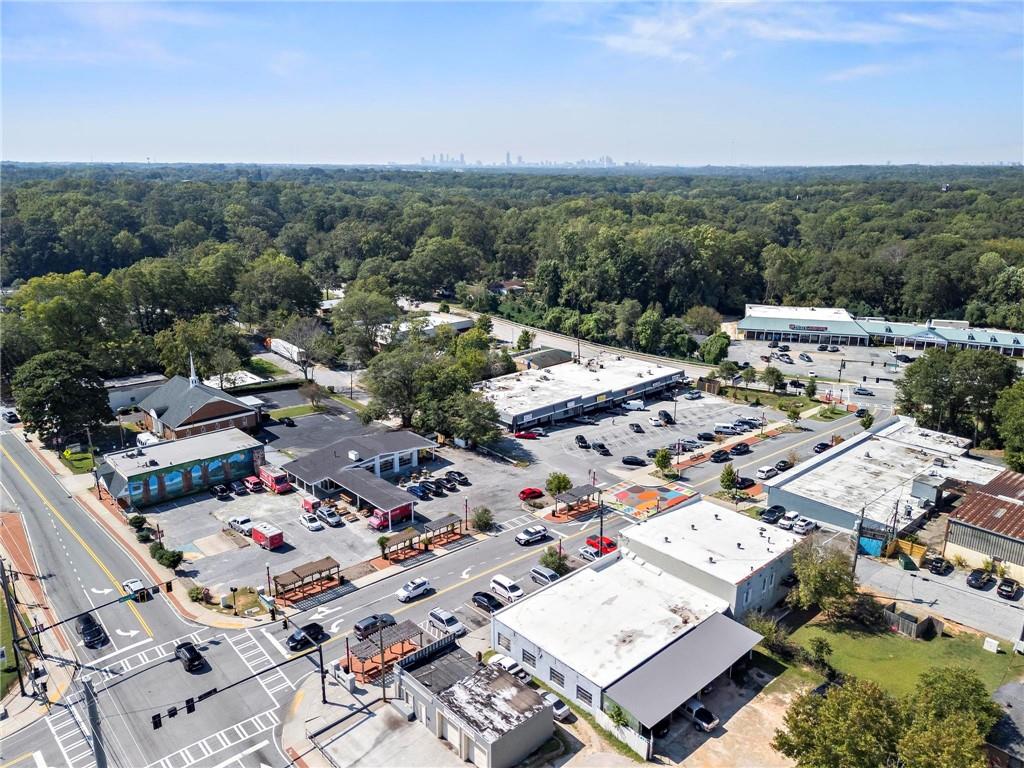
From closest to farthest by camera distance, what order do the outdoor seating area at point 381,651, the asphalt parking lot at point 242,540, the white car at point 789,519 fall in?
the outdoor seating area at point 381,651 → the asphalt parking lot at point 242,540 → the white car at point 789,519

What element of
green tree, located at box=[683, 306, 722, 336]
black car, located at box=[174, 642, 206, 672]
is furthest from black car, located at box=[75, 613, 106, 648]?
green tree, located at box=[683, 306, 722, 336]

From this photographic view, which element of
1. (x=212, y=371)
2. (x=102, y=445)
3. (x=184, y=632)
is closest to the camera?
(x=184, y=632)

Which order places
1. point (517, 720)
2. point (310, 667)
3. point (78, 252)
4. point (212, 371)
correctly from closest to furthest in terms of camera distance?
point (517, 720), point (310, 667), point (212, 371), point (78, 252)

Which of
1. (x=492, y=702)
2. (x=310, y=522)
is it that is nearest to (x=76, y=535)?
(x=310, y=522)

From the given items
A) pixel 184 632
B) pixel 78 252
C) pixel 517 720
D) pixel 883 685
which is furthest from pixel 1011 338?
pixel 78 252

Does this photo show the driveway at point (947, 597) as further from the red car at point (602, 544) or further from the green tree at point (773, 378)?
the green tree at point (773, 378)

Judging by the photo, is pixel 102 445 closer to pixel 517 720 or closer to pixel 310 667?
pixel 310 667

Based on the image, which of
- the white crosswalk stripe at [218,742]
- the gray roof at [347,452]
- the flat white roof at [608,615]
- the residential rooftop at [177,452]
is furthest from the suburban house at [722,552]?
the residential rooftop at [177,452]
